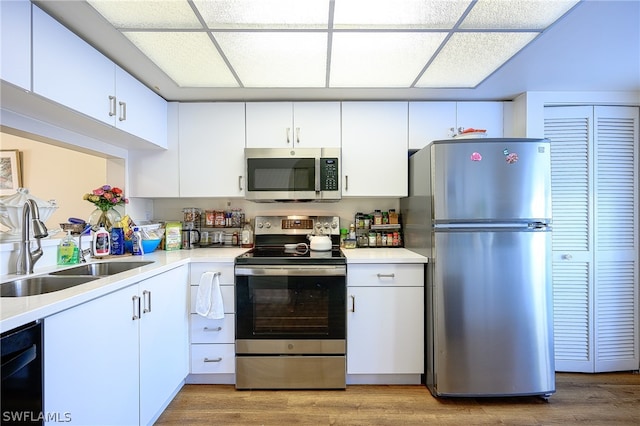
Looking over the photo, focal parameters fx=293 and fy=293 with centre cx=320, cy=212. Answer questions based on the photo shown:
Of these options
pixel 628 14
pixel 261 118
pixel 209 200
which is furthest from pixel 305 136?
pixel 628 14

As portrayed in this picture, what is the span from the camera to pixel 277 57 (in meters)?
1.71

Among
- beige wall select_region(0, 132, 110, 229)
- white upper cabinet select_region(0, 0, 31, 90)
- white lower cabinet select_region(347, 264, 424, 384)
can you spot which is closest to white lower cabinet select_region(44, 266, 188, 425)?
white upper cabinet select_region(0, 0, 31, 90)

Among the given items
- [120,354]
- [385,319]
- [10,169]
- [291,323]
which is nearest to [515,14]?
[385,319]

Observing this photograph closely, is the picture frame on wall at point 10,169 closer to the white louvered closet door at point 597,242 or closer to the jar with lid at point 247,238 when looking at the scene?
the jar with lid at point 247,238

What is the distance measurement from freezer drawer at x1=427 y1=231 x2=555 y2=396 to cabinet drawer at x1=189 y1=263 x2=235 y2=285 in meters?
1.39

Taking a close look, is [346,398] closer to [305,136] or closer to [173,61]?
[305,136]

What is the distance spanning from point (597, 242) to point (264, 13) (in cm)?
270

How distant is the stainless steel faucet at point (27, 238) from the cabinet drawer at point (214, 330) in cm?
93

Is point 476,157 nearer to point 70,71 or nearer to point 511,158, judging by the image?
point 511,158

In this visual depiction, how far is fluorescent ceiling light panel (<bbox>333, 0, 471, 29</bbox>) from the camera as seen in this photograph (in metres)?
1.29

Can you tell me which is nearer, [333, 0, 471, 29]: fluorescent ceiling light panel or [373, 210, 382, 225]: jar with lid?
[333, 0, 471, 29]: fluorescent ceiling light panel

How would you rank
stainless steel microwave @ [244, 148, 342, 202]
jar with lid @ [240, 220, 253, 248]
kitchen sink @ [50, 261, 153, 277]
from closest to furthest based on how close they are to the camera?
1. kitchen sink @ [50, 261, 153, 277]
2. stainless steel microwave @ [244, 148, 342, 202]
3. jar with lid @ [240, 220, 253, 248]

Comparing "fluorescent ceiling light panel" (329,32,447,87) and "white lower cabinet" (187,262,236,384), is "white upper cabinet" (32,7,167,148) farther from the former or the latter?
"fluorescent ceiling light panel" (329,32,447,87)

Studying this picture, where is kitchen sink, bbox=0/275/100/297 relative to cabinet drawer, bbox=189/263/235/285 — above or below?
above
